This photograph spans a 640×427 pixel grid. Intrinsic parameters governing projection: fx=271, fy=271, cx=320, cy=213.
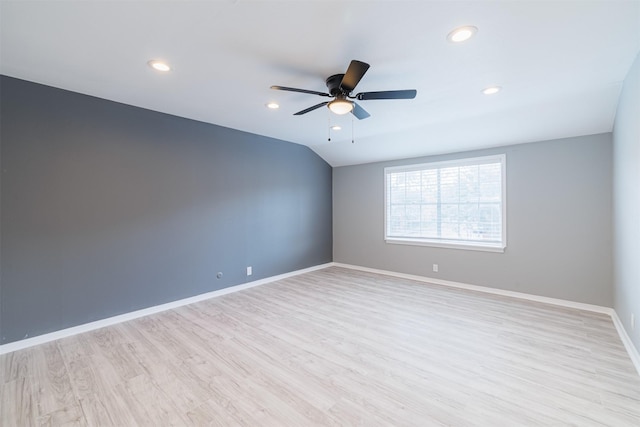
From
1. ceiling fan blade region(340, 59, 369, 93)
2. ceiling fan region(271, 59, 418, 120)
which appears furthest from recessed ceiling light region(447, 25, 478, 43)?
ceiling fan blade region(340, 59, 369, 93)

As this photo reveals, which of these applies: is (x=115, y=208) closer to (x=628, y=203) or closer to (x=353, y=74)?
(x=353, y=74)

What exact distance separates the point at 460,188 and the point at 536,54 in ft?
8.97

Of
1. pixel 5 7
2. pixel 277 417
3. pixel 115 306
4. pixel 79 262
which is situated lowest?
pixel 277 417

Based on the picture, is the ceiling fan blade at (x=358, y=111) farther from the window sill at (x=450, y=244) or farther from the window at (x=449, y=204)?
the window sill at (x=450, y=244)

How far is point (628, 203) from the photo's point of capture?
2.49m

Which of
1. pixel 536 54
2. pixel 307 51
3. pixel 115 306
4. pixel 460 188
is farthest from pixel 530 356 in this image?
pixel 115 306

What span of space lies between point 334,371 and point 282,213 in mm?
3333

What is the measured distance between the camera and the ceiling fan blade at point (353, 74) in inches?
76.5

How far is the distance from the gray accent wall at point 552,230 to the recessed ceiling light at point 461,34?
279 centimetres

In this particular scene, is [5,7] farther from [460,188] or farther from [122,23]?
[460,188]

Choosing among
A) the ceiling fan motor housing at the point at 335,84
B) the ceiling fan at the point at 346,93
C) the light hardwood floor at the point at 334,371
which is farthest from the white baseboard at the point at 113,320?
the ceiling fan motor housing at the point at 335,84

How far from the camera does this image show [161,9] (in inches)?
67.2

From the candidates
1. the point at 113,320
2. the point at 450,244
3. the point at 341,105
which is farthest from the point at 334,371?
the point at 450,244

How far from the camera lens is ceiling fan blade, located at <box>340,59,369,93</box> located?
1.94m
